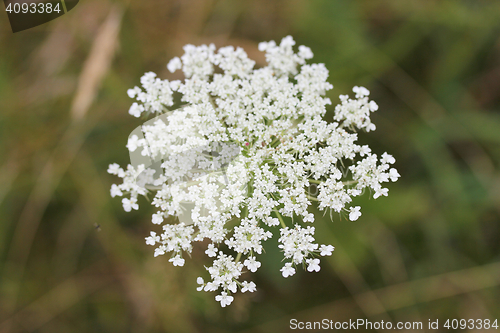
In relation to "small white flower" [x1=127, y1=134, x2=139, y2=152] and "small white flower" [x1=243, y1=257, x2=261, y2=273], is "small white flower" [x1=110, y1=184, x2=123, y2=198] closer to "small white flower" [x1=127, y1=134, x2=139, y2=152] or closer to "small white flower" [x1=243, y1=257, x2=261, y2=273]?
"small white flower" [x1=127, y1=134, x2=139, y2=152]

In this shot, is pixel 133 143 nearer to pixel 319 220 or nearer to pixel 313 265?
pixel 313 265

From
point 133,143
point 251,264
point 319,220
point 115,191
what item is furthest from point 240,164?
point 319,220

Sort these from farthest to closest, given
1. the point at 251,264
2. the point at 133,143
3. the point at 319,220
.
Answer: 1. the point at 319,220
2. the point at 133,143
3. the point at 251,264

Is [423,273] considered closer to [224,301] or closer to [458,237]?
[458,237]

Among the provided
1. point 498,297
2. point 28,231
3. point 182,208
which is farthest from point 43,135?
point 498,297

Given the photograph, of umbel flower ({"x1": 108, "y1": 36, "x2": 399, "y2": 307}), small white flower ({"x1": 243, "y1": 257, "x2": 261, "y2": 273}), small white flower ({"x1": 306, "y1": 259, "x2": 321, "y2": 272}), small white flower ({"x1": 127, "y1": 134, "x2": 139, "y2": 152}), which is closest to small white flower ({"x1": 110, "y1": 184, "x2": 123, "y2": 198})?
umbel flower ({"x1": 108, "y1": 36, "x2": 399, "y2": 307})

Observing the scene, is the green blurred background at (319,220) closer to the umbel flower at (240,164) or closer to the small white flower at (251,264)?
the umbel flower at (240,164)
